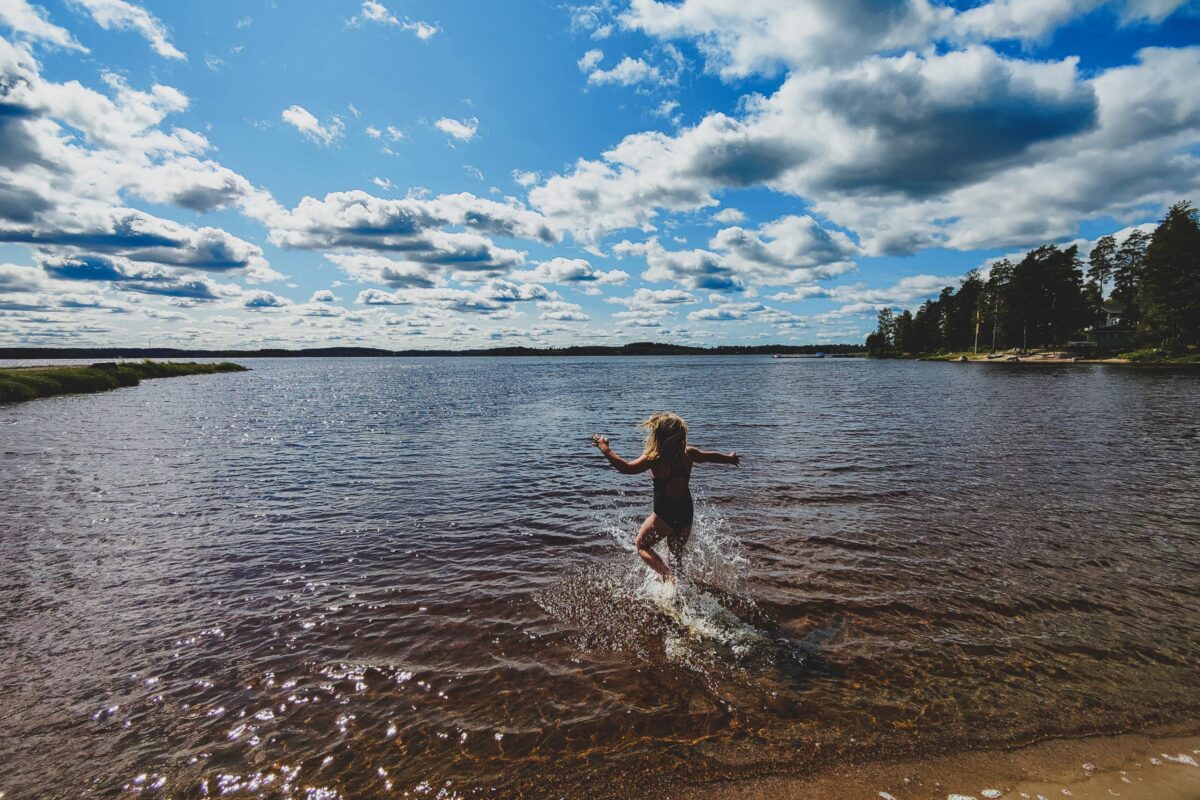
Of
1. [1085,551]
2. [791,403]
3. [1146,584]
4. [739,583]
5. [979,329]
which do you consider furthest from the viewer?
[979,329]

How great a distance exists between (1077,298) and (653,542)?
14095cm

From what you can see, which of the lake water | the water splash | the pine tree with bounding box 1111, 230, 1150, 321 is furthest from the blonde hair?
the pine tree with bounding box 1111, 230, 1150, 321

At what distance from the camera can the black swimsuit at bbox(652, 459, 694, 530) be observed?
336 inches

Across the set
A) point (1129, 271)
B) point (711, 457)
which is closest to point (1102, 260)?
point (1129, 271)

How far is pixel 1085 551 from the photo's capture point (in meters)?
10.5

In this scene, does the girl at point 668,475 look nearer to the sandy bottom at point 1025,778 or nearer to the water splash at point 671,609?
the water splash at point 671,609

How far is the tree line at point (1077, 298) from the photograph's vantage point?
255 ft

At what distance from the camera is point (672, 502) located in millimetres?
8602

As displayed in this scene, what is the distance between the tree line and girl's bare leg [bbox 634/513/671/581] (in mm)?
108041

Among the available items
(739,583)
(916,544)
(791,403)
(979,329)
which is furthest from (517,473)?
(979,329)

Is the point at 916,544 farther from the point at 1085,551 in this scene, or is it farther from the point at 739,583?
the point at 739,583

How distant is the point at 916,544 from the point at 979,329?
16026 centimetres

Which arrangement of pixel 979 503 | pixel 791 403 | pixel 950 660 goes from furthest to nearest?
1. pixel 791 403
2. pixel 979 503
3. pixel 950 660

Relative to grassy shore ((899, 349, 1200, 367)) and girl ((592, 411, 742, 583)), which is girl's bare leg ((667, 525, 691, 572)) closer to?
girl ((592, 411, 742, 583))
